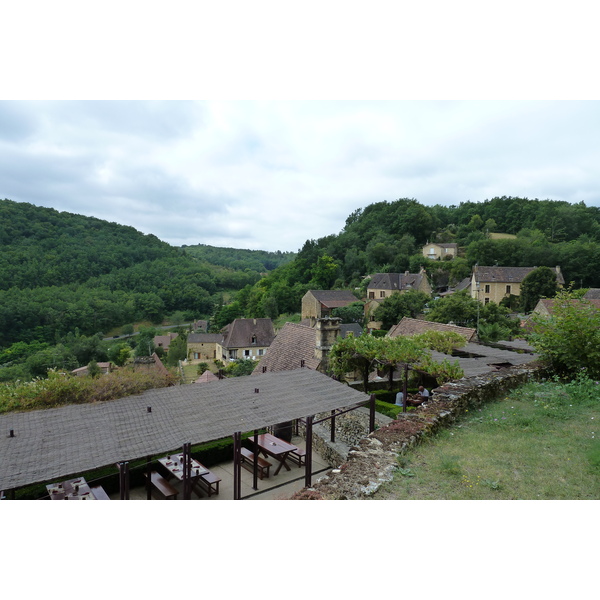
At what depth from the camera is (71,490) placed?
7.06 m

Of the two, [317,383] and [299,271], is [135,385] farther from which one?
[299,271]

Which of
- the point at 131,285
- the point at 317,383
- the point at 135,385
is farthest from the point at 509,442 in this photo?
the point at 131,285

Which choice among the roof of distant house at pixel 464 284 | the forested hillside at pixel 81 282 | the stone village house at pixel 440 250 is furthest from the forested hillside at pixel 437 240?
the forested hillside at pixel 81 282

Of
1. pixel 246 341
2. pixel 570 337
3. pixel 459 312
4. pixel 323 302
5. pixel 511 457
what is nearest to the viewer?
pixel 511 457

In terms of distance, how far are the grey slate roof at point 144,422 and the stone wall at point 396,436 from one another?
2051 mm

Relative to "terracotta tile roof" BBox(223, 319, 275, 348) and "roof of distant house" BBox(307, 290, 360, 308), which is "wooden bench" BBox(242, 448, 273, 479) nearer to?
"terracotta tile roof" BBox(223, 319, 275, 348)

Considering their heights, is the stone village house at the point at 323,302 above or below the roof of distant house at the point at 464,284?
below

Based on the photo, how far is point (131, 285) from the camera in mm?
88625

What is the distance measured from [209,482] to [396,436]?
491cm

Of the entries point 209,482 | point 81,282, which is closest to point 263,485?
point 209,482

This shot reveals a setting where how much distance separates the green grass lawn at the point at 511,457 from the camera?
4.23 meters

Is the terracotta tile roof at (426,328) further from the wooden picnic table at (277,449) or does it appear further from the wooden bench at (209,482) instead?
the wooden bench at (209,482)

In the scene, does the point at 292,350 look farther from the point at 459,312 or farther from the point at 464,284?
the point at 464,284

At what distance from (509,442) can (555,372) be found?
512cm
